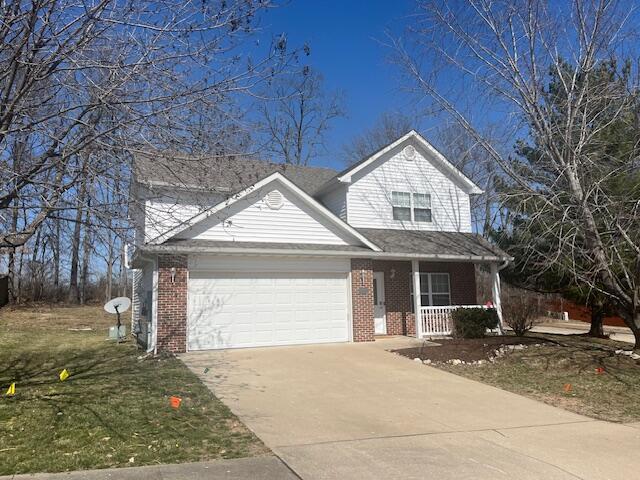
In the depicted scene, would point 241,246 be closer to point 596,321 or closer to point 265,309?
point 265,309

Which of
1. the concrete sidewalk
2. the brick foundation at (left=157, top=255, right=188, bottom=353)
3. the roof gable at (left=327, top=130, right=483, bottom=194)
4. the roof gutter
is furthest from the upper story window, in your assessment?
the concrete sidewalk

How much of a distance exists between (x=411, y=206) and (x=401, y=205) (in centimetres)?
40

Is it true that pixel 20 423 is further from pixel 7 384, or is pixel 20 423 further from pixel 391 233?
pixel 391 233

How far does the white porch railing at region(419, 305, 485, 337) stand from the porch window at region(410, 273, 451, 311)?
106 centimetres

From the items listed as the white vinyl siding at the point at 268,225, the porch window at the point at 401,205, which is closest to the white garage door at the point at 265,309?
the white vinyl siding at the point at 268,225

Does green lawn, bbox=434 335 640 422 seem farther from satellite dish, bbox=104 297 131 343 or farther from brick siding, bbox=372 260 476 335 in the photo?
satellite dish, bbox=104 297 131 343

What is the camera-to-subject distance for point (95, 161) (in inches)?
279

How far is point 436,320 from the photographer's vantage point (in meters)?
16.6

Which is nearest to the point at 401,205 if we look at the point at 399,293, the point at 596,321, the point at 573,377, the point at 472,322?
the point at 399,293

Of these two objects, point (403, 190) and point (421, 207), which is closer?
point (403, 190)

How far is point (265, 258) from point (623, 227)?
347 inches

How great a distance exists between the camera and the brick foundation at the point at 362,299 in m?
15.0

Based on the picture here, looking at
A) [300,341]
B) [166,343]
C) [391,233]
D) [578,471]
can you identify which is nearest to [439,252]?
[391,233]

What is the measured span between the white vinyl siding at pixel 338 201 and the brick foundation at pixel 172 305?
6695 mm
